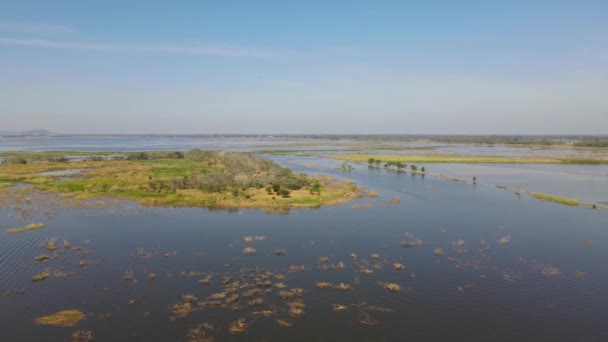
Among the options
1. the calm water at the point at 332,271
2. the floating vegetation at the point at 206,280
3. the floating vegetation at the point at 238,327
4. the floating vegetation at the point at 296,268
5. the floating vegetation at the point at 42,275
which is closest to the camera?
the floating vegetation at the point at 238,327

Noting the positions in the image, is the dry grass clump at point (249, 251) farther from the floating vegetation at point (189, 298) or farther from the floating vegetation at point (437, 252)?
the floating vegetation at point (437, 252)

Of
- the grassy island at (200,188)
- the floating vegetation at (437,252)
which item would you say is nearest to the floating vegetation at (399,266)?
the floating vegetation at (437,252)

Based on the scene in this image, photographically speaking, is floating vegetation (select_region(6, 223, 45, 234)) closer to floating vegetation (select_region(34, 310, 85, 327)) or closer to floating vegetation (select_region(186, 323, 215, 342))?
floating vegetation (select_region(34, 310, 85, 327))

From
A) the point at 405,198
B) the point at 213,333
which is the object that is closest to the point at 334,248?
the point at 213,333

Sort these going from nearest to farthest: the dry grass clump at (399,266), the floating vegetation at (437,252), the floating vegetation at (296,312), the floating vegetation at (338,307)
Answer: the floating vegetation at (296,312) < the floating vegetation at (338,307) < the dry grass clump at (399,266) < the floating vegetation at (437,252)

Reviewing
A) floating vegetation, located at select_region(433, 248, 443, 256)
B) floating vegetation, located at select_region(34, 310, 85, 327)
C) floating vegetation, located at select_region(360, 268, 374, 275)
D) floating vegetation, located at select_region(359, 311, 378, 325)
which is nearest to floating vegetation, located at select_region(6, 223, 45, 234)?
floating vegetation, located at select_region(34, 310, 85, 327)
